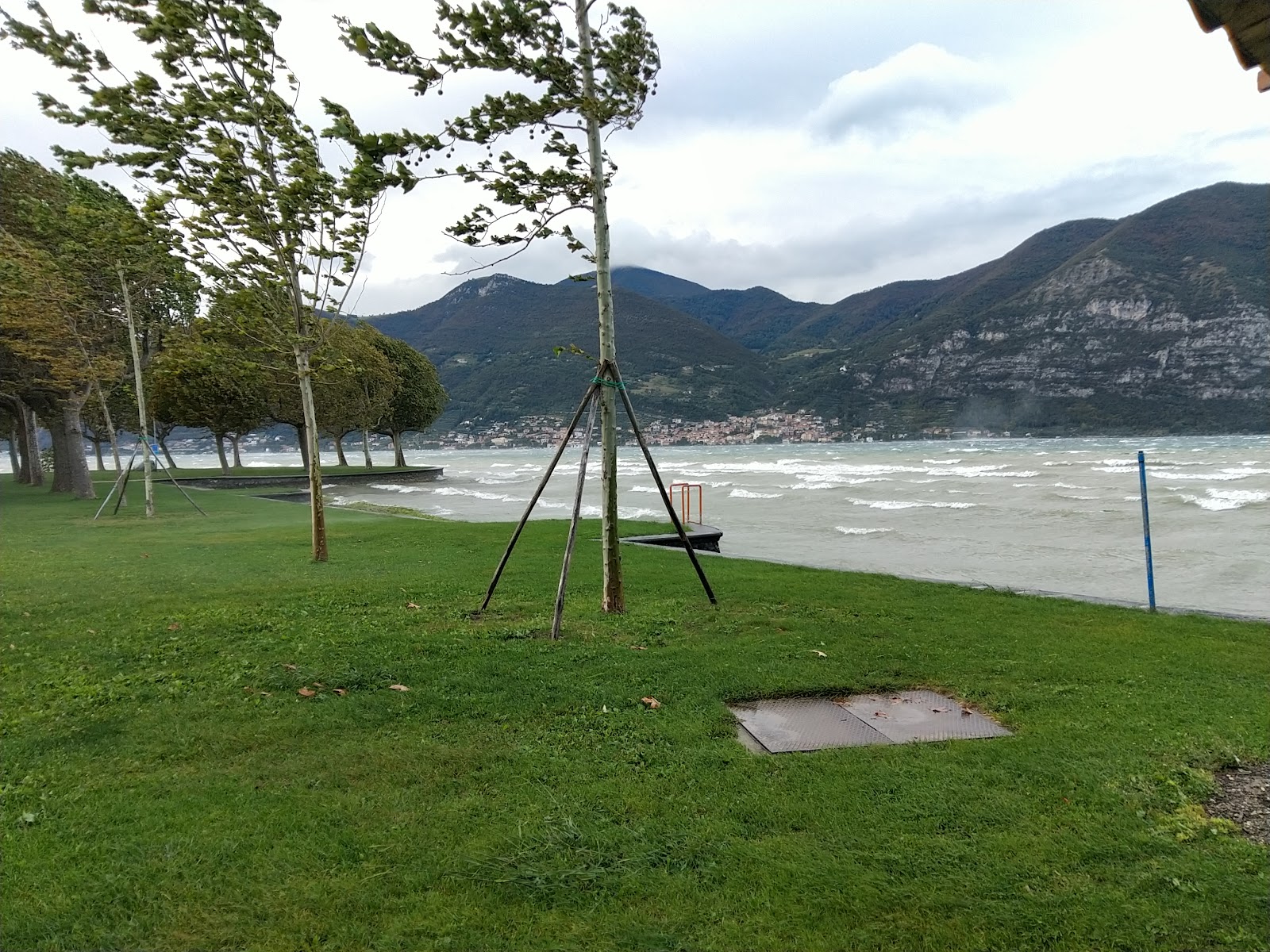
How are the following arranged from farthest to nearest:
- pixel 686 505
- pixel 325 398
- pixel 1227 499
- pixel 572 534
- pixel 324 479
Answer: pixel 325 398
pixel 324 479
pixel 1227 499
pixel 686 505
pixel 572 534

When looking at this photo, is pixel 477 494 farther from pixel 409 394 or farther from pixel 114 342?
pixel 409 394

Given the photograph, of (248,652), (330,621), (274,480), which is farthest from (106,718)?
(274,480)

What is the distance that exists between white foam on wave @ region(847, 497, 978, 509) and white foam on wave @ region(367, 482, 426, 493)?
23.8 metres

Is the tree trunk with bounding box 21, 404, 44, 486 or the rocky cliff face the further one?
the rocky cliff face

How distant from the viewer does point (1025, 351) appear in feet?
432

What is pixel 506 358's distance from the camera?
16250 centimetres

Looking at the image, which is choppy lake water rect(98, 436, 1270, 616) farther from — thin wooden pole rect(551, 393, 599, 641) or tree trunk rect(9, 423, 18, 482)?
tree trunk rect(9, 423, 18, 482)

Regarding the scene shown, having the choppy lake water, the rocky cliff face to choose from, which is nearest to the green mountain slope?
the rocky cliff face

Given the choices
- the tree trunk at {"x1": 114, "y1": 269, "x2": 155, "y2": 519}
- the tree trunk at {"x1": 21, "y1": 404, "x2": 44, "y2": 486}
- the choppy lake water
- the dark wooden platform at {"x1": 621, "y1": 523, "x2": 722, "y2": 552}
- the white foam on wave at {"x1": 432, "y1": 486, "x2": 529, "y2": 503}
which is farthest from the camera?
the white foam on wave at {"x1": 432, "y1": 486, "x2": 529, "y2": 503}

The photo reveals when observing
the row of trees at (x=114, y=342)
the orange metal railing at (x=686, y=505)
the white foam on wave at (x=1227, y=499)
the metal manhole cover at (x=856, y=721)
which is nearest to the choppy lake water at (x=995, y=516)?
the white foam on wave at (x=1227, y=499)

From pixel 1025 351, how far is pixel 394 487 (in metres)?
124

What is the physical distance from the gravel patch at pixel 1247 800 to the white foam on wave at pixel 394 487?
39.9 m

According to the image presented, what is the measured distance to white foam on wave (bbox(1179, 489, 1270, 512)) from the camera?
79.3 ft

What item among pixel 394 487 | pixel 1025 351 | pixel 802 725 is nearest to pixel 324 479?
pixel 394 487
